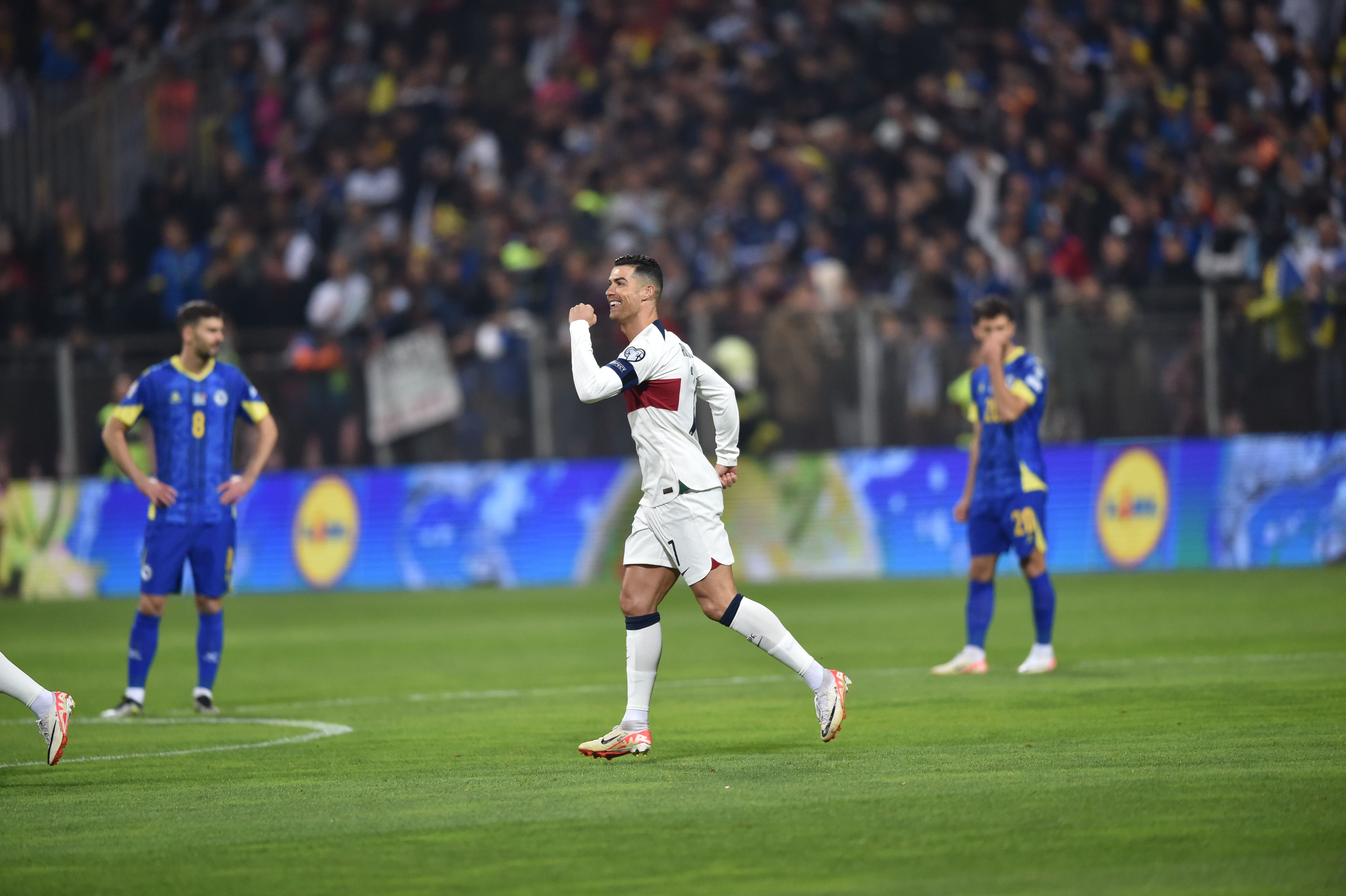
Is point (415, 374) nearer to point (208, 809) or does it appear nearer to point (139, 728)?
point (139, 728)

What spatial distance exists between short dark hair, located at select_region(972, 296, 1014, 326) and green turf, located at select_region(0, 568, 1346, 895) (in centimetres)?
227

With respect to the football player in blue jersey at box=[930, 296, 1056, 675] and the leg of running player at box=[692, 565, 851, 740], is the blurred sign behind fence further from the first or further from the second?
the leg of running player at box=[692, 565, 851, 740]

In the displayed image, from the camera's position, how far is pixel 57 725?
8.29 m

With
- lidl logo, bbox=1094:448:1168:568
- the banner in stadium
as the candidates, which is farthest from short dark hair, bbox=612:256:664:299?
lidl logo, bbox=1094:448:1168:568

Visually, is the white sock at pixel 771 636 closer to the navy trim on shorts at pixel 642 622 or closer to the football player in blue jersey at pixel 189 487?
the navy trim on shorts at pixel 642 622

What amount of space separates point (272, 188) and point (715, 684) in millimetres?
15687

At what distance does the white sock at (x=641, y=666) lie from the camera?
8.31 meters

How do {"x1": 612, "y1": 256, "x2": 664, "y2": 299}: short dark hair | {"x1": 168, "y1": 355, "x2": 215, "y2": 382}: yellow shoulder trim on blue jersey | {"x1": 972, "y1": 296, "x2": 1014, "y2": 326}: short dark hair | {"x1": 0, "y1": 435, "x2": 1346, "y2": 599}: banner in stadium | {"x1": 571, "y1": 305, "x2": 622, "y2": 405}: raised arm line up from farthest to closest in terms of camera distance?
1. {"x1": 0, "y1": 435, "x2": 1346, "y2": 599}: banner in stadium
2. {"x1": 972, "y1": 296, "x2": 1014, "y2": 326}: short dark hair
3. {"x1": 168, "y1": 355, "x2": 215, "y2": 382}: yellow shoulder trim on blue jersey
4. {"x1": 612, "y1": 256, "x2": 664, "y2": 299}: short dark hair
5. {"x1": 571, "y1": 305, "x2": 622, "y2": 405}: raised arm

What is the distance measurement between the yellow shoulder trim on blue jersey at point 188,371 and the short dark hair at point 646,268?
387 centimetres

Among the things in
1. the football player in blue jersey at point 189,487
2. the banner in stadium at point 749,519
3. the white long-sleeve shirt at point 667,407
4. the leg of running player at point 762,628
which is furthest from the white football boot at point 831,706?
the banner in stadium at point 749,519

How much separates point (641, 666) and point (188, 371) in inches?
170

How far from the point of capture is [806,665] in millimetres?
8336

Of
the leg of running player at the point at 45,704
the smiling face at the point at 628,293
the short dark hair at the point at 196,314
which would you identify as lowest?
the leg of running player at the point at 45,704

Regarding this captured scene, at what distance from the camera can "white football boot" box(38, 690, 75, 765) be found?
828 centimetres
